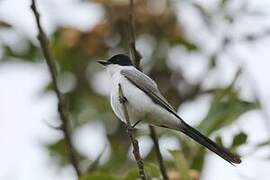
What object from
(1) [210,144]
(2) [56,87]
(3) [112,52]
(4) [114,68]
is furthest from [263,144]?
(3) [112,52]

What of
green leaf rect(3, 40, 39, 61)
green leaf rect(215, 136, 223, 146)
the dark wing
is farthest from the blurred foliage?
green leaf rect(215, 136, 223, 146)

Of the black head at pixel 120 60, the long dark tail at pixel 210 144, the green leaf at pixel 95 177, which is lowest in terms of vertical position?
the green leaf at pixel 95 177

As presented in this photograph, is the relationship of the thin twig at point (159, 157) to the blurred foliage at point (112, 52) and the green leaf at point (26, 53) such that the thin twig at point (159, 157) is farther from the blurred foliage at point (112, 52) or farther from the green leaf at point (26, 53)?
the green leaf at point (26, 53)

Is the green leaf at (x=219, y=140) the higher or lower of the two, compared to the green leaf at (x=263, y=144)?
lower

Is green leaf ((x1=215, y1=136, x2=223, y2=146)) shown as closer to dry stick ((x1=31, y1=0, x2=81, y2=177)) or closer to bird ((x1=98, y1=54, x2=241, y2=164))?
bird ((x1=98, y1=54, x2=241, y2=164))

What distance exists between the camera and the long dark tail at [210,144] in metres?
2.85

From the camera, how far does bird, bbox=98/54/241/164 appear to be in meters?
2.92

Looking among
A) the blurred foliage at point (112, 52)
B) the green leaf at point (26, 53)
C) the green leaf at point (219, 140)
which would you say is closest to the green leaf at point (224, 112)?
the green leaf at point (219, 140)

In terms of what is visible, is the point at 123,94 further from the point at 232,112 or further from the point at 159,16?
the point at 159,16

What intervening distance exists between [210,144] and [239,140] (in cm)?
19

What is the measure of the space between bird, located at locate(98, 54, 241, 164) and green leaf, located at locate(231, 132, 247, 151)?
0.48 feet

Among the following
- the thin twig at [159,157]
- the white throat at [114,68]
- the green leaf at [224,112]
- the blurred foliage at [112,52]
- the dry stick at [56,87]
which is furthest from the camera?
the blurred foliage at [112,52]

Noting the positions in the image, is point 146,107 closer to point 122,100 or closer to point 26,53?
point 122,100

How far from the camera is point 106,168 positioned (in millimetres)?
3873
